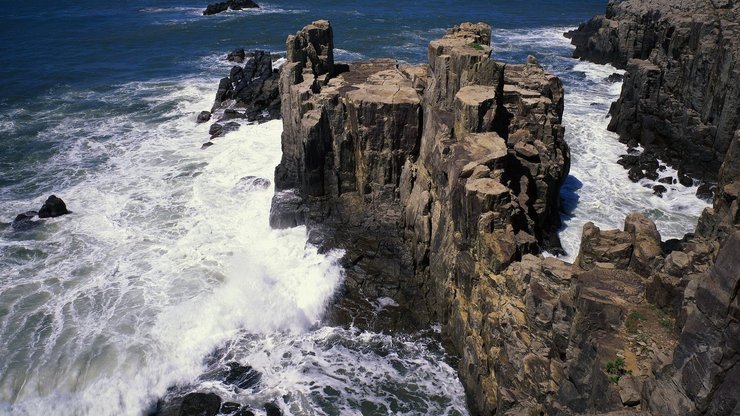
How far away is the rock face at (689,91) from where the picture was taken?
157 ft

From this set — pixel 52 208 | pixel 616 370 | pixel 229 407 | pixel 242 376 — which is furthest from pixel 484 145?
pixel 52 208

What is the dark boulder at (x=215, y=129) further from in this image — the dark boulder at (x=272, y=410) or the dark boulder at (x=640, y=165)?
the dark boulder at (x=640, y=165)

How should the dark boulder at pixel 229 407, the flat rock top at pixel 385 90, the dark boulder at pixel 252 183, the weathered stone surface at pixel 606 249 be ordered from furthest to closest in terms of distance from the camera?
the dark boulder at pixel 252 183 → the flat rock top at pixel 385 90 → the dark boulder at pixel 229 407 → the weathered stone surface at pixel 606 249

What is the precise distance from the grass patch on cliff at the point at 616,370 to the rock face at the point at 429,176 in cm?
637

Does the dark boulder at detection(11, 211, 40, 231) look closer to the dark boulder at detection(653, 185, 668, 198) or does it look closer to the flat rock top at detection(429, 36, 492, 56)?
the flat rock top at detection(429, 36, 492, 56)

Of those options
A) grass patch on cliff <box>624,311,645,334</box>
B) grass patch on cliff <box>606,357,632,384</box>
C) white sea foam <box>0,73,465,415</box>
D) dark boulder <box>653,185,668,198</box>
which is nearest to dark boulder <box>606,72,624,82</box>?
dark boulder <box>653,185,668,198</box>

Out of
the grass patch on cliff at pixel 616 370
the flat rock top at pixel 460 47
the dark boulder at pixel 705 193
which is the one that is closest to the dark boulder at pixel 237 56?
the flat rock top at pixel 460 47

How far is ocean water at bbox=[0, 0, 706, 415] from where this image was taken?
27.8 m

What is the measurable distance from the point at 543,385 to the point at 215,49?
3334 inches

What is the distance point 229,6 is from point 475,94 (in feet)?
349

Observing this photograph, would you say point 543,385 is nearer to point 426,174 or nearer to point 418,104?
Result: point 426,174

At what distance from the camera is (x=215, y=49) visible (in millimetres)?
92438

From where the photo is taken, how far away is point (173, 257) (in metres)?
37.4

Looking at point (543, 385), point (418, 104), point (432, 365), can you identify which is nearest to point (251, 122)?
point (418, 104)
